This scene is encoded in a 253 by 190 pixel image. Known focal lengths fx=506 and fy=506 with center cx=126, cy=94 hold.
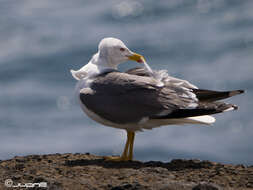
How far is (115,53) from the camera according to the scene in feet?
35.6

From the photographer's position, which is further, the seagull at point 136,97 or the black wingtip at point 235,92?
the black wingtip at point 235,92

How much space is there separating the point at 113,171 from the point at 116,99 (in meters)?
1.45

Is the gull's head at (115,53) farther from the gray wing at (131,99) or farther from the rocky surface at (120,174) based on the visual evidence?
the rocky surface at (120,174)

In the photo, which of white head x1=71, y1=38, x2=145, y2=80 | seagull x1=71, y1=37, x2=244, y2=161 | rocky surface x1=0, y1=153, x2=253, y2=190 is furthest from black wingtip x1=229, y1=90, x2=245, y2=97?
white head x1=71, y1=38, x2=145, y2=80

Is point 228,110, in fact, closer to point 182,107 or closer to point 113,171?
point 182,107

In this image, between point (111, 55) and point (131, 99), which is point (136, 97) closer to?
point (131, 99)

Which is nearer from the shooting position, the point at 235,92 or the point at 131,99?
the point at 131,99

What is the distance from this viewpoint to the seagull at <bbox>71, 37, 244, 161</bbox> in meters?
9.88

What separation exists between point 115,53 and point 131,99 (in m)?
1.39

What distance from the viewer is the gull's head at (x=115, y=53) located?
35.4ft
